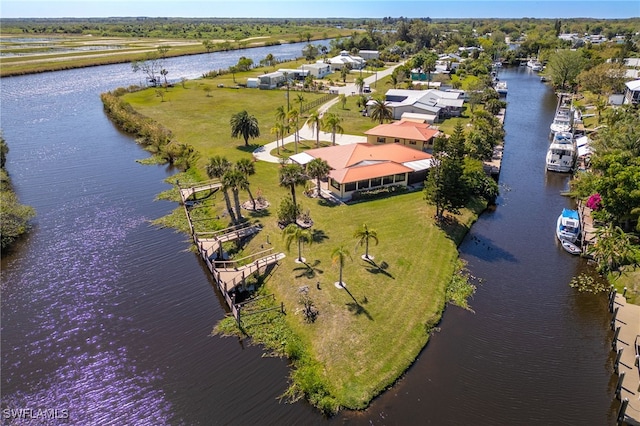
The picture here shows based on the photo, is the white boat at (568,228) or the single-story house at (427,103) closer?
the white boat at (568,228)

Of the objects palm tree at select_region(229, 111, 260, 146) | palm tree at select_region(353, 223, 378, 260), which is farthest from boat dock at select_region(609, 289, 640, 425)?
palm tree at select_region(229, 111, 260, 146)

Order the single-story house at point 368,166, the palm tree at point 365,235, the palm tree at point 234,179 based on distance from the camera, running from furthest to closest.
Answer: the single-story house at point 368,166 → the palm tree at point 234,179 → the palm tree at point 365,235

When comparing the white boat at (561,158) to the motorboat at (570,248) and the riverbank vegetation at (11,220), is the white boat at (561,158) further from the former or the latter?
the riverbank vegetation at (11,220)

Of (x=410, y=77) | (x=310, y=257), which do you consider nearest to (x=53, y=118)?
(x=310, y=257)

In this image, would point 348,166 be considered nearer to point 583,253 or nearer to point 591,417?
point 583,253

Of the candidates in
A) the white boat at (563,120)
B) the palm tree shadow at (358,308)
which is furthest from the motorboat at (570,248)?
the white boat at (563,120)
